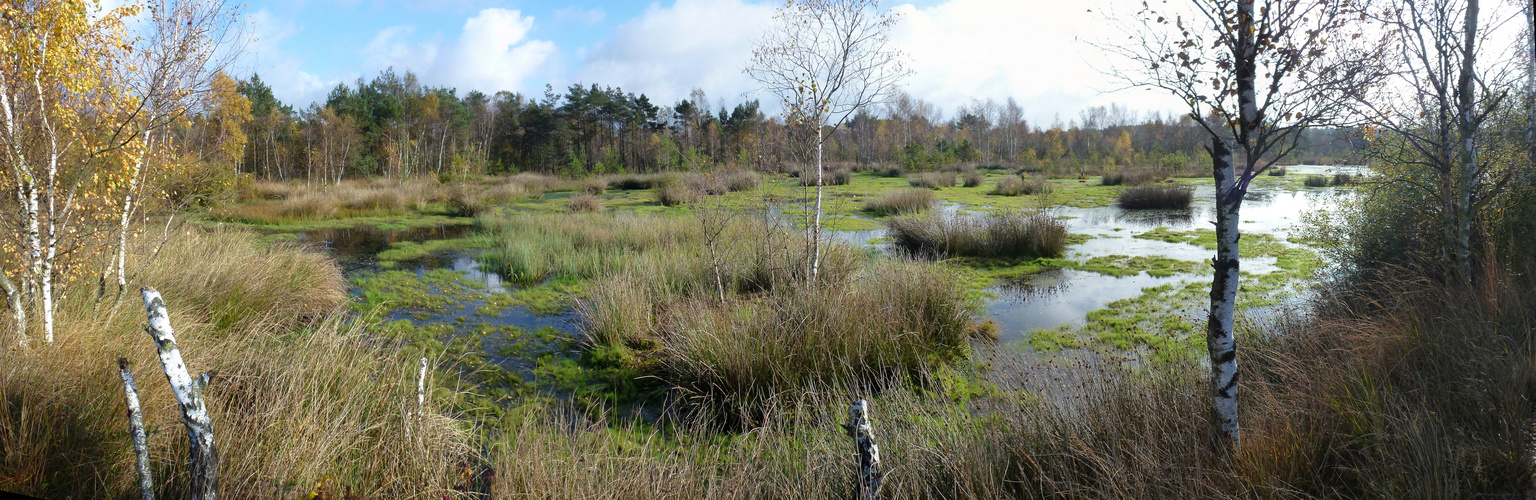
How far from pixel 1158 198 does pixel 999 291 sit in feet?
47.1

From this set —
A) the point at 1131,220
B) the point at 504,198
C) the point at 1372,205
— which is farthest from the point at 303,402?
the point at 504,198

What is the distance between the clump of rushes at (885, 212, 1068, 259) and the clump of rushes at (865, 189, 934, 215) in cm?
468

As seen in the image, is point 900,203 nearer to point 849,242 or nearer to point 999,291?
point 849,242

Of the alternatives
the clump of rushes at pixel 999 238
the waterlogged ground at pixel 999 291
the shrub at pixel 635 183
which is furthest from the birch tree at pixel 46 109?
the shrub at pixel 635 183

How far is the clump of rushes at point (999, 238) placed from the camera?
35.7 ft

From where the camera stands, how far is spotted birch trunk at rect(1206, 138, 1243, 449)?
8.34ft

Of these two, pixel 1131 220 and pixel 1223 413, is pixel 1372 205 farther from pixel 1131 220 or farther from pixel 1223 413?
pixel 1131 220

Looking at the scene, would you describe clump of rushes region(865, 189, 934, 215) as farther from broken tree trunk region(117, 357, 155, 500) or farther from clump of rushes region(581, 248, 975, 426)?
broken tree trunk region(117, 357, 155, 500)

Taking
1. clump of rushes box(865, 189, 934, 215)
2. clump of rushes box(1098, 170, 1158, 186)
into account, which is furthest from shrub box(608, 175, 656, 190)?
clump of rushes box(1098, 170, 1158, 186)

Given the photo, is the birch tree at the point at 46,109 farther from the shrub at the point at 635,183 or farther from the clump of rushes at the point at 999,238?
the shrub at the point at 635,183

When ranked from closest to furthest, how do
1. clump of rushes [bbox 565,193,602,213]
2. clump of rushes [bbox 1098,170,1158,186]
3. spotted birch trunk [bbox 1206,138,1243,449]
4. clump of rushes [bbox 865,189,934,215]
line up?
spotted birch trunk [bbox 1206,138,1243,449] < clump of rushes [bbox 865,189,934,215] < clump of rushes [bbox 565,193,602,213] < clump of rushes [bbox 1098,170,1158,186]

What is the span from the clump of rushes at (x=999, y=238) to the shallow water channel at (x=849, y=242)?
19.0 inches

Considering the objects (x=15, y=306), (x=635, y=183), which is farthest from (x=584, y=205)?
(x=15, y=306)

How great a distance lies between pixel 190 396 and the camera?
6.36 ft
